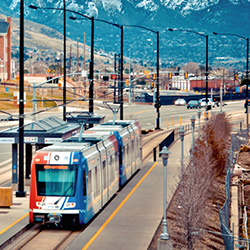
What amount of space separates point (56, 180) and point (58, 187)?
0.28 m

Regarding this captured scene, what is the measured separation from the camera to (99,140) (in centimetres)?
2841

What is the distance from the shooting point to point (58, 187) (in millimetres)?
23891

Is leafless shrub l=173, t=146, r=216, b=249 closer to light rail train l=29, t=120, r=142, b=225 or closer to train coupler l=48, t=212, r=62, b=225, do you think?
light rail train l=29, t=120, r=142, b=225

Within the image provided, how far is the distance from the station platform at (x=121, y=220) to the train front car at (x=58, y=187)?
935mm

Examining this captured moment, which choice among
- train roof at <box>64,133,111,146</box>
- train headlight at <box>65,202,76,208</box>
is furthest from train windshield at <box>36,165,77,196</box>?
train roof at <box>64,133,111,146</box>

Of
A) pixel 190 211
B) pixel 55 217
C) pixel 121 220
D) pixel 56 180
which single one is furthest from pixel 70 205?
pixel 190 211

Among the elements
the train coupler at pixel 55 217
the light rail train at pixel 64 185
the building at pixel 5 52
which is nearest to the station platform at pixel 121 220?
the light rail train at pixel 64 185

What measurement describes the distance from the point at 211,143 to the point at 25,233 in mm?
21337

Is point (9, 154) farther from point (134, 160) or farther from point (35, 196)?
point (35, 196)

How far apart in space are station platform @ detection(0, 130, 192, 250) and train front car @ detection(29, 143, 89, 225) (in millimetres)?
935

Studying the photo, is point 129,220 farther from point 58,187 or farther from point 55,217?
point 58,187

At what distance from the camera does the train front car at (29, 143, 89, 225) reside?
23656 millimetres

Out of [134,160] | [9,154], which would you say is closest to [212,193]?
[134,160]

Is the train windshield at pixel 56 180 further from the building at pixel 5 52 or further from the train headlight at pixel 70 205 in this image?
the building at pixel 5 52
